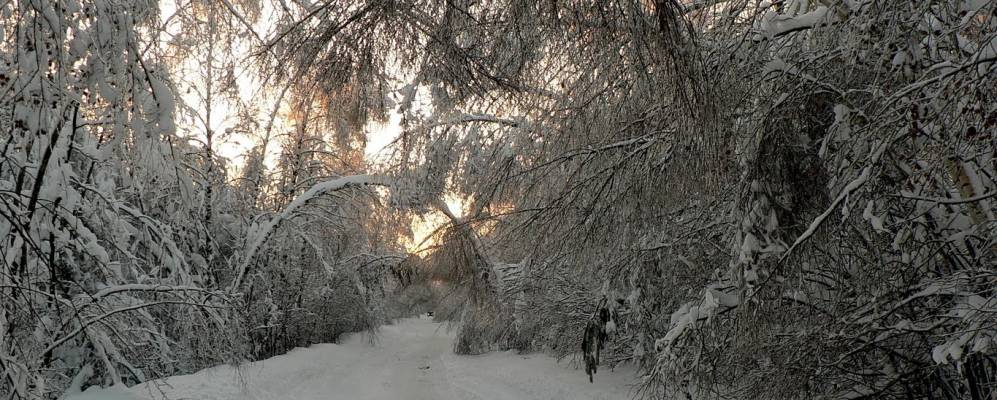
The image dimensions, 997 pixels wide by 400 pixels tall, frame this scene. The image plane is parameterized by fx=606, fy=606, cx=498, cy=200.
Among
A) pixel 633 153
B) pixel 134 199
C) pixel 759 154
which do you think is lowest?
pixel 759 154

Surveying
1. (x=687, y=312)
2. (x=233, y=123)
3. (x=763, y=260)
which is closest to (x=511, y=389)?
(x=233, y=123)

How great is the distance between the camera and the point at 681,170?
3486mm

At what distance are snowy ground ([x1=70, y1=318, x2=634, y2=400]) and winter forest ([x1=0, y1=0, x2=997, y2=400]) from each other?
264 centimetres

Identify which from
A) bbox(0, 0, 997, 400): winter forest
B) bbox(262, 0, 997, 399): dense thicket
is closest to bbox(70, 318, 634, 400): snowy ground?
bbox(0, 0, 997, 400): winter forest

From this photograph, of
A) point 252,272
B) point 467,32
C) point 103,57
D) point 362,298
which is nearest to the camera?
point 103,57

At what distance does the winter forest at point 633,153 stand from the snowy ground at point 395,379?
2638 millimetres

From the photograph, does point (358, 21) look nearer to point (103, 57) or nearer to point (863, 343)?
point (103, 57)

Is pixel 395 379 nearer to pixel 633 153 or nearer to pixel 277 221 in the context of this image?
pixel 277 221

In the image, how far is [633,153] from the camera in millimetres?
3840

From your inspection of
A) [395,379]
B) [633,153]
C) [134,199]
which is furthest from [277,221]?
[633,153]

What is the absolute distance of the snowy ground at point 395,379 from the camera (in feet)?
29.5

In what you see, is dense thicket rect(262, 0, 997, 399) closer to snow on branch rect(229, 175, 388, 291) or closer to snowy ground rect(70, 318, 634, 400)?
snowy ground rect(70, 318, 634, 400)

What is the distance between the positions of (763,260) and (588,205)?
56.3 inches

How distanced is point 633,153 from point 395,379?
11.4 m
